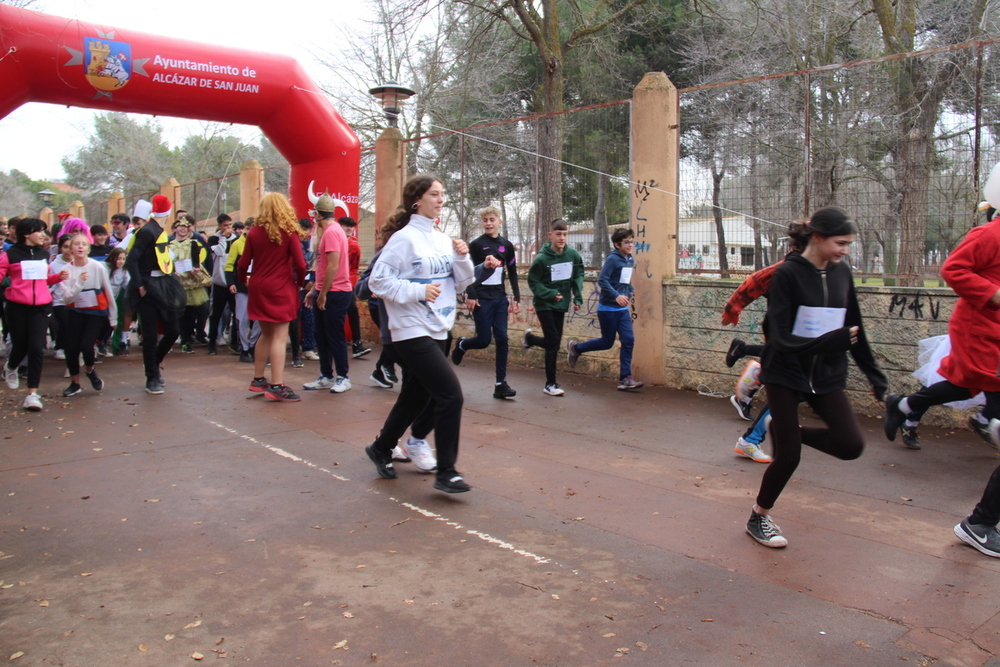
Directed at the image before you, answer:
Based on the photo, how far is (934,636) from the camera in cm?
312

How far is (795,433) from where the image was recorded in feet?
13.1

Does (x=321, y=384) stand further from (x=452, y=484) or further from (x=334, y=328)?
(x=452, y=484)

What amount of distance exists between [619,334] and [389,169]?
20.2 ft

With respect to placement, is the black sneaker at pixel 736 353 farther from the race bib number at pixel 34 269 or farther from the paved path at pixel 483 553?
the race bib number at pixel 34 269

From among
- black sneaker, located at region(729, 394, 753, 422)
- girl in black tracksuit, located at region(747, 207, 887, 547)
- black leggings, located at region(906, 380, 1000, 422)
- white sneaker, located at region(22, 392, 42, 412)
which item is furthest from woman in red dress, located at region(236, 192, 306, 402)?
black leggings, located at region(906, 380, 1000, 422)

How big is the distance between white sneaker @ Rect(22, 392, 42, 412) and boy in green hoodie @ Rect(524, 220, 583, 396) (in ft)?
15.6

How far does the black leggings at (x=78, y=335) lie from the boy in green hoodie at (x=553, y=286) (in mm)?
4420

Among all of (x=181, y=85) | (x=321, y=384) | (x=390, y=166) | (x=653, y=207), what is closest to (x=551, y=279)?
(x=653, y=207)

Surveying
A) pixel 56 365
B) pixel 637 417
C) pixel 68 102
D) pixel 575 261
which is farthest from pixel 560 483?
pixel 68 102

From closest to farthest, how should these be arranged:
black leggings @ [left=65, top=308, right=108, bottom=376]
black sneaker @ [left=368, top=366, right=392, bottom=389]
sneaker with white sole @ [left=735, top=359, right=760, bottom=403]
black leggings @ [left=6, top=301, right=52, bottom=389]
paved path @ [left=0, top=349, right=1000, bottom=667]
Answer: paved path @ [left=0, top=349, right=1000, bottom=667] < sneaker with white sole @ [left=735, top=359, right=760, bottom=403] < black leggings @ [left=6, top=301, right=52, bottom=389] < black leggings @ [left=65, top=308, right=108, bottom=376] < black sneaker @ [left=368, top=366, right=392, bottom=389]

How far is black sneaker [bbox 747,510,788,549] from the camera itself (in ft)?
13.2

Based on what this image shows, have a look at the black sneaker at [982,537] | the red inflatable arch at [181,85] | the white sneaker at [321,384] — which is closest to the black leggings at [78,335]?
the white sneaker at [321,384]

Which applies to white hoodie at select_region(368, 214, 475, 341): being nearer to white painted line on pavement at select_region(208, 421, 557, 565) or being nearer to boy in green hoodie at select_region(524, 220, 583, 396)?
white painted line on pavement at select_region(208, 421, 557, 565)

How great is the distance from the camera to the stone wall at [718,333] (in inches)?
276
